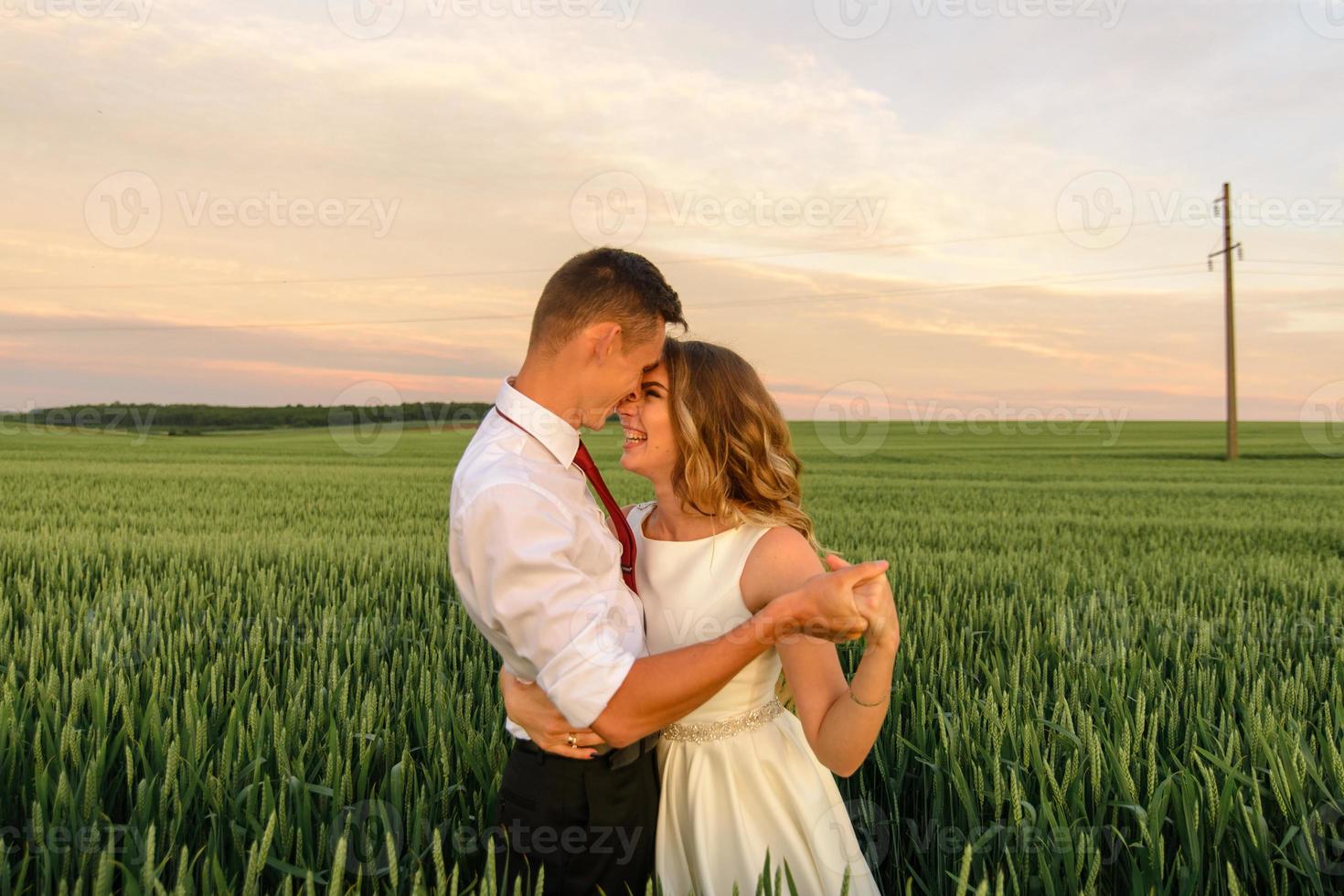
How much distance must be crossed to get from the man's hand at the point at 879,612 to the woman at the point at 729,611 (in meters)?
0.36

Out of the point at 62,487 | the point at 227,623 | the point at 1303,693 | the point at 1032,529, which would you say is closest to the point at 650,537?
the point at 1303,693

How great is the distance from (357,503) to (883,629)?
13631mm

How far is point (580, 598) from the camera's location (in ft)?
5.54

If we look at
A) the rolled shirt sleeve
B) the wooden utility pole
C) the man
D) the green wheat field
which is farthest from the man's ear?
the wooden utility pole

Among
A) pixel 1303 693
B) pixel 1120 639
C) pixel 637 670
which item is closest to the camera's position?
pixel 637 670

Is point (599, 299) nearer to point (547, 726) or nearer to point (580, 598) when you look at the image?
point (580, 598)

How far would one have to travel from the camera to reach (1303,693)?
3.78 metres

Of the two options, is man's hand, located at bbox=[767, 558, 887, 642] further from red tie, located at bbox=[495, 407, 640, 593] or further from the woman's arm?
red tie, located at bbox=[495, 407, 640, 593]

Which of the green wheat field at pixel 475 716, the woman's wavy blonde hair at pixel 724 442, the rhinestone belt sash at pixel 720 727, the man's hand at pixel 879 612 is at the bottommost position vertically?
the green wheat field at pixel 475 716

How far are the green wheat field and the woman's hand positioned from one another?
0.28 metres

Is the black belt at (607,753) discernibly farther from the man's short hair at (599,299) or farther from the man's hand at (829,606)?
the man's short hair at (599,299)

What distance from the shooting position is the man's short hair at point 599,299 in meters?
1.95

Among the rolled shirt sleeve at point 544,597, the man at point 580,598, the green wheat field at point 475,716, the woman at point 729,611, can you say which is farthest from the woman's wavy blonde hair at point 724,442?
the green wheat field at point 475,716

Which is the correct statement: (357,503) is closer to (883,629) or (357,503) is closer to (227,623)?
(227,623)
